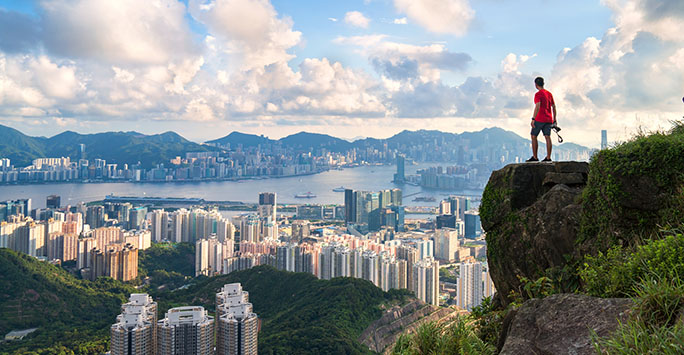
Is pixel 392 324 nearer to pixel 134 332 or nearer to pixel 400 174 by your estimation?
pixel 134 332

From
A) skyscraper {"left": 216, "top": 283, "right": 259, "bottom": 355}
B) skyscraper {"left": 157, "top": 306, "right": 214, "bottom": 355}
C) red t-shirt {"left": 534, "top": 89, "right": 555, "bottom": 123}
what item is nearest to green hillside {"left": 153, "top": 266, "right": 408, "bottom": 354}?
skyscraper {"left": 216, "top": 283, "right": 259, "bottom": 355}

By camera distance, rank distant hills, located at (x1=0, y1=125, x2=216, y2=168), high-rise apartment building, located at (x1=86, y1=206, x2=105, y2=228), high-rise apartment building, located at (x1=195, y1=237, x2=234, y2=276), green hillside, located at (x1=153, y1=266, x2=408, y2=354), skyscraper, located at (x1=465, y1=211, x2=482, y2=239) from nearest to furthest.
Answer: green hillside, located at (x1=153, y1=266, x2=408, y2=354) → high-rise apartment building, located at (x1=195, y1=237, x2=234, y2=276) → skyscraper, located at (x1=465, y1=211, x2=482, y2=239) → high-rise apartment building, located at (x1=86, y1=206, x2=105, y2=228) → distant hills, located at (x1=0, y1=125, x2=216, y2=168)

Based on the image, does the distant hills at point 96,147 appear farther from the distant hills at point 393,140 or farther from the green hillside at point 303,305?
the green hillside at point 303,305

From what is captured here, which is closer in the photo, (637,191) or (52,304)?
(637,191)

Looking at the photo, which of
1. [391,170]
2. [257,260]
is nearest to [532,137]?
[257,260]

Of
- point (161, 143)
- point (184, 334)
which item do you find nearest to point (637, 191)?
point (184, 334)

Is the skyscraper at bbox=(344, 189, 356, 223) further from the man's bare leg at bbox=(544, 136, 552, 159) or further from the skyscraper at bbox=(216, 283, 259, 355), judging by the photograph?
the man's bare leg at bbox=(544, 136, 552, 159)
